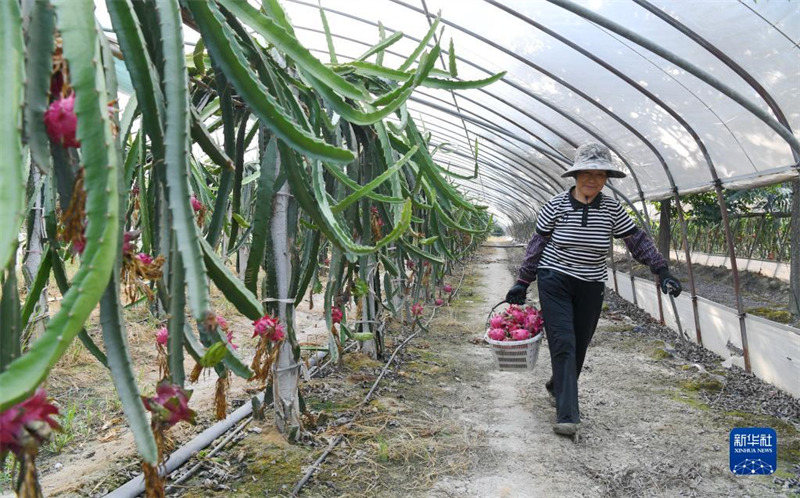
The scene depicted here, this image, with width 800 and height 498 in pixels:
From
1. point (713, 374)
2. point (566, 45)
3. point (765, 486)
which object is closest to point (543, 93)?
point (566, 45)

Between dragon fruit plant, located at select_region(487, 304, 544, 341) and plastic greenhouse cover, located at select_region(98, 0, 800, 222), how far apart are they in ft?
4.51

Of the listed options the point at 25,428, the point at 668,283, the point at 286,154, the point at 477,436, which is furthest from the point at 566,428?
the point at 25,428

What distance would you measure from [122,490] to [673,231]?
46.1 ft

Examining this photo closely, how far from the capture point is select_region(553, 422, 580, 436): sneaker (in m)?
2.49

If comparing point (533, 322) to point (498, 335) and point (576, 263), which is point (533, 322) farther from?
point (576, 263)

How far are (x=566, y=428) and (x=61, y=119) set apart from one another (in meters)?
2.26

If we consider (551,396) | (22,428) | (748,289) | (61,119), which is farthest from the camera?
(748,289)

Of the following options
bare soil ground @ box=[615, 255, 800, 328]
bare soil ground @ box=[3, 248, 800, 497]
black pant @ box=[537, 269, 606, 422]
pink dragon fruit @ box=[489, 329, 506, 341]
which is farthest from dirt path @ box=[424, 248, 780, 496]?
bare soil ground @ box=[615, 255, 800, 328]

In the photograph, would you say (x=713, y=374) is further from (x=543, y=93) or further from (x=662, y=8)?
(x=543, y=93)

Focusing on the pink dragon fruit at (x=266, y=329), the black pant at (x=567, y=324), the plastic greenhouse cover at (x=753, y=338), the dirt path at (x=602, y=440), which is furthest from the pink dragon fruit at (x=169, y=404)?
the plastic greenhouse cover at (x=753, y=338)

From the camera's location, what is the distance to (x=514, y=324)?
9.60 feet

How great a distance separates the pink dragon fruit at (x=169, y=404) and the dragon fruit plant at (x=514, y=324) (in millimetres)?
2173

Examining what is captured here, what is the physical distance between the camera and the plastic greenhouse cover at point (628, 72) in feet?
10.3

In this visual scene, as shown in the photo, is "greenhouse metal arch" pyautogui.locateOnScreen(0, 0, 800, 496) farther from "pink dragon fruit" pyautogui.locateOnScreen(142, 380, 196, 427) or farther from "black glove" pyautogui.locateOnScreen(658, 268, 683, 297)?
"black glove" pyautogui.locateOnScreen(658, 268, 683, 297)
